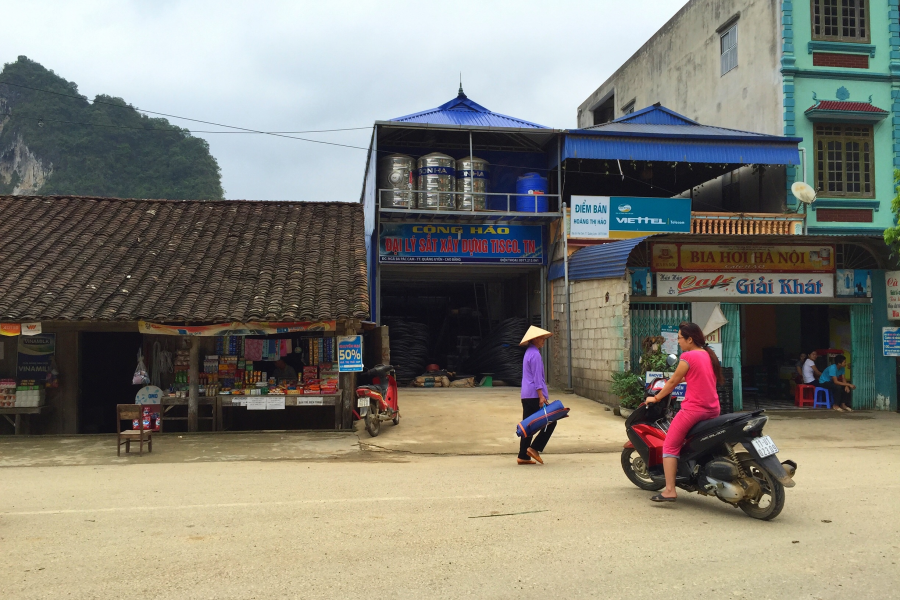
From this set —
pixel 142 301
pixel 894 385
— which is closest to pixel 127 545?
pixel 142 301

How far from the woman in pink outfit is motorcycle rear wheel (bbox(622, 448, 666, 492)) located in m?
0.49

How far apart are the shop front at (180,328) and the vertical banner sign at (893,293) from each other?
1119 cm

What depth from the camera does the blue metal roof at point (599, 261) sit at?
14227mm

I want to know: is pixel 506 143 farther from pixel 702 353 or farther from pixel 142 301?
pixel 702 353

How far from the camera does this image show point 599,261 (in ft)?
50.9

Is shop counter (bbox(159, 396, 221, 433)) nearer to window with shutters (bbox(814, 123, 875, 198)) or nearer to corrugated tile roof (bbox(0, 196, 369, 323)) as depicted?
corrugated tile roof (bbox(0, 196, 369, 323))

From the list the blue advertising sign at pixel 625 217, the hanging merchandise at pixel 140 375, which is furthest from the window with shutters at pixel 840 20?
the hanging merchandise at pixel 140 375

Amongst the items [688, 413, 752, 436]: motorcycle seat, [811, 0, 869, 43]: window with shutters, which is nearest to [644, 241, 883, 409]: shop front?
[811, 0, 869, 43]: window with shutters

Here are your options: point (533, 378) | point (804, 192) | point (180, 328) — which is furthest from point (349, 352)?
point (804, 192)

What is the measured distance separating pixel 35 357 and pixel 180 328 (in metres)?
3.19

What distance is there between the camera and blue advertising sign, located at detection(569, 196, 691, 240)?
17.8 m

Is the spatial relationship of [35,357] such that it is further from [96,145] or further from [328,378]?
[96,145]

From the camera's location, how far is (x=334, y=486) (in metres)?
7.57

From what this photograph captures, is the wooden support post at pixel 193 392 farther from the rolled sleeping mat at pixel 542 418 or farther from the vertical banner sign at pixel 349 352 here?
the rolled sleeping mat at pixel 542 418
